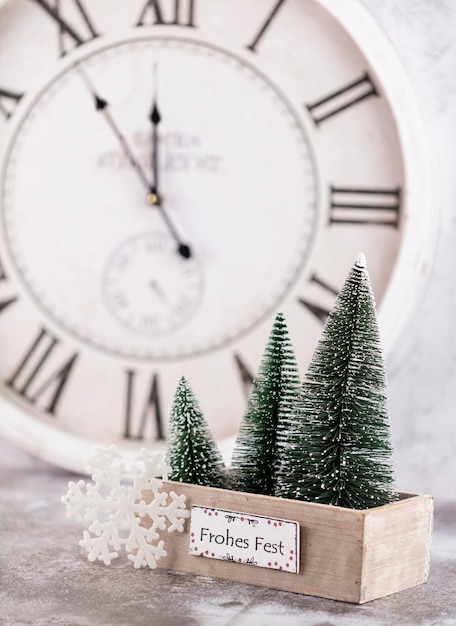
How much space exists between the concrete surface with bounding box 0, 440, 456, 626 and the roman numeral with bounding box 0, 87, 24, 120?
0.66m

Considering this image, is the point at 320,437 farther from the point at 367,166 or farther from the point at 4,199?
the point at 4,199

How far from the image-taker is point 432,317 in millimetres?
1525

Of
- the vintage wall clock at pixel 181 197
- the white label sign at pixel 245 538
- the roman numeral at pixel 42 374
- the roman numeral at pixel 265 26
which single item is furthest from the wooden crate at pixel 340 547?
the roman numeral at pixel 265 26

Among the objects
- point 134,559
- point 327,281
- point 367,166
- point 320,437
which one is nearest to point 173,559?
point 134,559

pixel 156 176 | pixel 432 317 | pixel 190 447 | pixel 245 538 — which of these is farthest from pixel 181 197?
pixel 245 538

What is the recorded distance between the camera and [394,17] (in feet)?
4.98

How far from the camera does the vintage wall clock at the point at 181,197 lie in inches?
59.1

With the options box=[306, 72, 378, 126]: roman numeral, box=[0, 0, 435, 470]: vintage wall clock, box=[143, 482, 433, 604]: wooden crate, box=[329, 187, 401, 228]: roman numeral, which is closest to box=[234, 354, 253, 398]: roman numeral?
box=[0, 0, 435, 470]: vintage wall clock

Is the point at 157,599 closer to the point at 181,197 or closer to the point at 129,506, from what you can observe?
the point at 129,506

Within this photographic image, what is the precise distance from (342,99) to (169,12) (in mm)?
282

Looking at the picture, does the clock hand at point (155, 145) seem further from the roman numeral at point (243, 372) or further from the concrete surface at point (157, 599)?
the concrete surface at point (157, 599)

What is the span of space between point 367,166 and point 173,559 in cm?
63

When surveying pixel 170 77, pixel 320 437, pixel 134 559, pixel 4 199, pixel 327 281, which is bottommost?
pixel 134 559

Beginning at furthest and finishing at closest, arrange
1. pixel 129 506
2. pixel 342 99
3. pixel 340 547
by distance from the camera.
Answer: pixel 342 99 → pixel 129 506 → pixel 340 547
